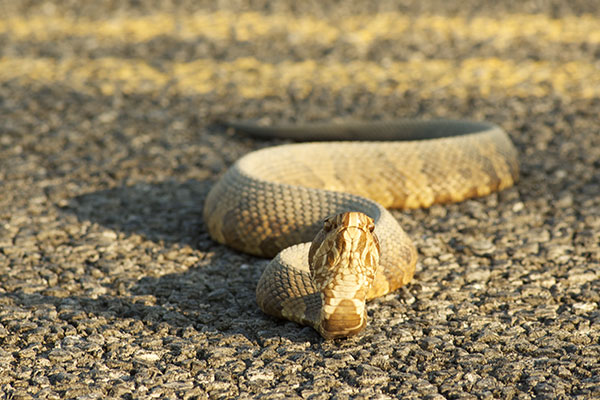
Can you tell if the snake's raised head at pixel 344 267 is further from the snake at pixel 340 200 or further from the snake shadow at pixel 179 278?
the snake shadow at pixel 179 278

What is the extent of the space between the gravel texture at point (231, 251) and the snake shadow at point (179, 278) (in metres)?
0.02

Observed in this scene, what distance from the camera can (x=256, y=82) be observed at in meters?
8.88

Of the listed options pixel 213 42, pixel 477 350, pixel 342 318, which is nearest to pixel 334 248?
pixel 342 318

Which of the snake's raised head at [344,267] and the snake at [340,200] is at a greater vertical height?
the snake's raised head at [344,267]

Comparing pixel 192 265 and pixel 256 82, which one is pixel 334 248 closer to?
pixel 192 265

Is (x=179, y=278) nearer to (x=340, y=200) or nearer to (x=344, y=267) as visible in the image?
(x=340, y=200)

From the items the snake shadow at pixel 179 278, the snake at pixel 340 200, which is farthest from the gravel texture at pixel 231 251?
the snake at pixel 340 200

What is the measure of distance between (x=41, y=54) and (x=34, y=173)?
3.73 meters

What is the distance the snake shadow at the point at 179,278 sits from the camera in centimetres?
400

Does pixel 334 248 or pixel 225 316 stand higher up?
pixel 334 248

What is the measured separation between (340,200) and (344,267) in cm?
145

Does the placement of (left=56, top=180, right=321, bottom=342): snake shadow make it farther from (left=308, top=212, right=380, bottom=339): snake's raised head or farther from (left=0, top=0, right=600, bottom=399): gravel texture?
(left=308, top=212, right=380, bottom=339): snake's raised head

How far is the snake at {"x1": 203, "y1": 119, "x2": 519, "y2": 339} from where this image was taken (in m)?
3.59

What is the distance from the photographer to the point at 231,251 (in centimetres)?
504
